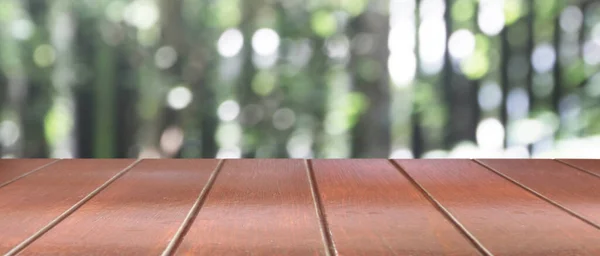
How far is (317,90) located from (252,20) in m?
0.23

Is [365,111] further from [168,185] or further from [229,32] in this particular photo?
[168,185]

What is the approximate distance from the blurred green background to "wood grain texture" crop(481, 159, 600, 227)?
0.58 ft

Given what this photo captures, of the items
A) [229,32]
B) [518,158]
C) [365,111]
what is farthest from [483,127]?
[229,32]

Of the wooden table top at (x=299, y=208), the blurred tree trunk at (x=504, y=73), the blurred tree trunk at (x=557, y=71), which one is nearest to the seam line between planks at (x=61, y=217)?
the wooden table top at (x=299, y=208)

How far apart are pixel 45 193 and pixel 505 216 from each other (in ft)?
2.49

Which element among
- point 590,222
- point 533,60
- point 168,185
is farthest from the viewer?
point 533,60

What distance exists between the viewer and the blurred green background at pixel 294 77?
5.16 feet

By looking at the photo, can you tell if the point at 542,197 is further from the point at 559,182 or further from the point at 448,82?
the point at 448,82

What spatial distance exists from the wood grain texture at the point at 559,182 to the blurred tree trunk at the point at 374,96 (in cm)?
26

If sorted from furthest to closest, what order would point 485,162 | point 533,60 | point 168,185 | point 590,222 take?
1. point 533,60
2. point 485,162
3. point 168,185
4. point 590,222

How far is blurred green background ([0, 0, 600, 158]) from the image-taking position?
157cm

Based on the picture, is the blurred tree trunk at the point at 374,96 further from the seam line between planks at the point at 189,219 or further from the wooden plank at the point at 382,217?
the seam line between planks at the point at 189,219

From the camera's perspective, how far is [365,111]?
5.32 ft

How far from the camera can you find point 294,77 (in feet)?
5.25
